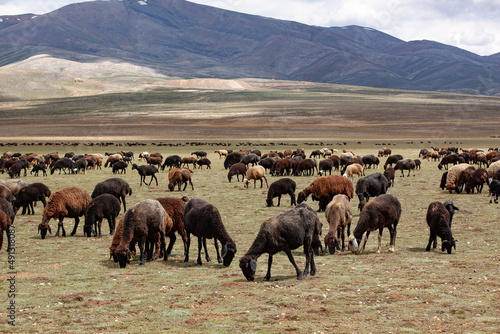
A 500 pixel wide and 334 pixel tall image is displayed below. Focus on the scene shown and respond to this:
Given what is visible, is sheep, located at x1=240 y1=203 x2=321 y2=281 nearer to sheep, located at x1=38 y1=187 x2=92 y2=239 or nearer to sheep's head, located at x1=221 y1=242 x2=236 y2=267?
sheep's head, located at x1=221 y1=242 x2=236 y2=267

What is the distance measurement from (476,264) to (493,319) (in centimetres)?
418

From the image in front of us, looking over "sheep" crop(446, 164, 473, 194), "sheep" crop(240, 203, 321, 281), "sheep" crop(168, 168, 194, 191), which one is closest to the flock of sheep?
"sheep" crop(240, 203, 321, 281)

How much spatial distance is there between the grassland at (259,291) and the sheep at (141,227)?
0.41 meters

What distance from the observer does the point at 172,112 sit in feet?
470

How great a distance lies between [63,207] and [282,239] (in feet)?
28.9

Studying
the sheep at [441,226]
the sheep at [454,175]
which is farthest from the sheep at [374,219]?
the sheep at [454,175]

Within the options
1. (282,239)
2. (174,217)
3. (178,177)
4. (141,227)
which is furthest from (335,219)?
(178,177)

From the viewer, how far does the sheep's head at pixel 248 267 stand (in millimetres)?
11242

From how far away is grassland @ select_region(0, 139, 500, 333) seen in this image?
8.45 meters

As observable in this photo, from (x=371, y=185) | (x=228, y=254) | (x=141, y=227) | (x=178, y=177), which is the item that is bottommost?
(x=228, y=254)

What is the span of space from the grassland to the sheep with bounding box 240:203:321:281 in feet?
1.07

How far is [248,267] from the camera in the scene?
1127 cm

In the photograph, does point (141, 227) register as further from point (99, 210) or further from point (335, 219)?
point (335, 219)

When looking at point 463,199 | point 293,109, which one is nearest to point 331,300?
point 463,199
